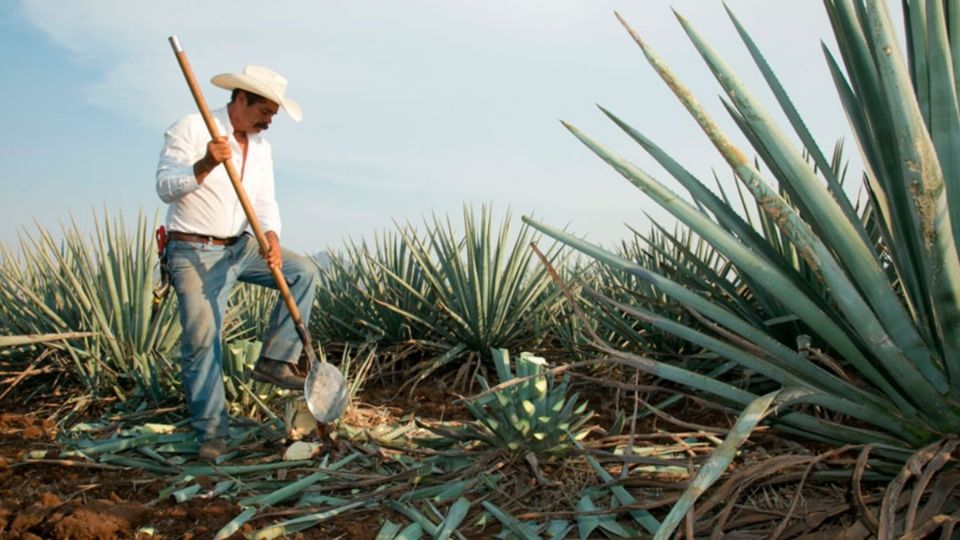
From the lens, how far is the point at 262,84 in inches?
148

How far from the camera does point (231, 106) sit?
3906 mm

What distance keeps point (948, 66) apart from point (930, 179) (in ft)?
0.91

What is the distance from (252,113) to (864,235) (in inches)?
108

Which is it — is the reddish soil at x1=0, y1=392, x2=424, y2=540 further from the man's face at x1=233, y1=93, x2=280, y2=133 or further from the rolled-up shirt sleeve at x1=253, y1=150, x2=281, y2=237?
the man's face at x1=233, y1=93, x2=280, y2=133

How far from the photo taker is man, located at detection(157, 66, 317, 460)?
362 cm

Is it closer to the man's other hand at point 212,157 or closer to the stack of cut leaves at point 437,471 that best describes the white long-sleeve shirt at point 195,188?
the man's other hand at point 212,157

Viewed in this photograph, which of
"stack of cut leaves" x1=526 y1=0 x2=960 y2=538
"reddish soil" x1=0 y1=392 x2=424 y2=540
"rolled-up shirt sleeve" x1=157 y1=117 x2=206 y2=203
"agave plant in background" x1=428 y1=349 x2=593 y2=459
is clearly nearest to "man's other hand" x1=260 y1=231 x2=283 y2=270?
"rolled-up shirt sleeve" x1=157 y1=117 x2=206 y2=203

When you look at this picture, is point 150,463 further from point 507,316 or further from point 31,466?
point 507,316

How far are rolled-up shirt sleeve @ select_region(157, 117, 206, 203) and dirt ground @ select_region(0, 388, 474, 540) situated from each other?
1195mm

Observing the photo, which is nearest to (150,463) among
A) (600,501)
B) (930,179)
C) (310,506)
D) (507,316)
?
(310,506)

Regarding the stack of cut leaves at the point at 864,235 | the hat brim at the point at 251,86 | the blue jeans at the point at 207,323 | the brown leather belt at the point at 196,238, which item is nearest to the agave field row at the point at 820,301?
the stack of cut leaves at the point at 864,235

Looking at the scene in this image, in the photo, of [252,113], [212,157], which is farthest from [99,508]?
[252,113]

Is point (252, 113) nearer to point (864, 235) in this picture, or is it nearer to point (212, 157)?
point (212, 157)

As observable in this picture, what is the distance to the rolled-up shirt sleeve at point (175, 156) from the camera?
3.62m
